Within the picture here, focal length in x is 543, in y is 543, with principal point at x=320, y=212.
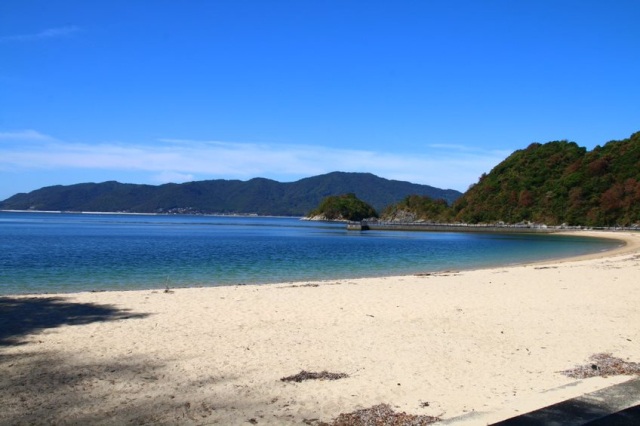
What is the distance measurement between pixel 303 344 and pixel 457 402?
13.2 ft

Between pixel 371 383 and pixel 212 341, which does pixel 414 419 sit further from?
pixel 212 341

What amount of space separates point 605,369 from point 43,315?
11770mm

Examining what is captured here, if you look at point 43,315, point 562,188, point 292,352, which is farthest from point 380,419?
point 562,188

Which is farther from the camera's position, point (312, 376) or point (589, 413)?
point (312, 376)

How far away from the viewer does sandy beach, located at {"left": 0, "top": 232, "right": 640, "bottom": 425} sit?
6.66m

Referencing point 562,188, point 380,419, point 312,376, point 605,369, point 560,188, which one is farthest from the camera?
point 560,188

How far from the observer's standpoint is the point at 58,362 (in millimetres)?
8602

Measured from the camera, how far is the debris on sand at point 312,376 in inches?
311

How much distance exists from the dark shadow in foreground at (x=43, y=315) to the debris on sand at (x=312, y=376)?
5434 millimetres

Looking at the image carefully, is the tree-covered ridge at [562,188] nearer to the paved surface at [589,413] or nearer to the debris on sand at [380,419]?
the paved surface at [589,413]

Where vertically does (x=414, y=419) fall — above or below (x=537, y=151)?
below

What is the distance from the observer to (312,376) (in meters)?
8.03

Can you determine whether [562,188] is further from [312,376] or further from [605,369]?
[312,376]

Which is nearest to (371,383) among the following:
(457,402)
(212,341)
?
(457,402)
